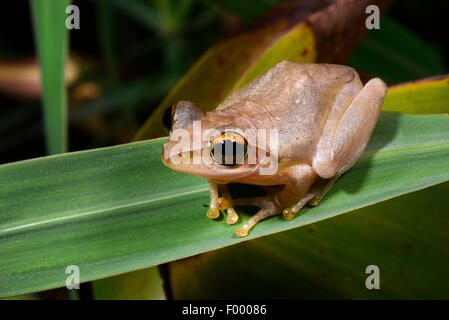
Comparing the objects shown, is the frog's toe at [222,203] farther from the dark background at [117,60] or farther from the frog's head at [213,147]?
the dark background at [117,60]

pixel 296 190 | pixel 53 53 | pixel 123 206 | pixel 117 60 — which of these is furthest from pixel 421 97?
pixel 117 60

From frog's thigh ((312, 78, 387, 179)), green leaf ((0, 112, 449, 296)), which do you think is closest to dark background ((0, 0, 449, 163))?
frog's thigh ((312, 78, 387, 179))

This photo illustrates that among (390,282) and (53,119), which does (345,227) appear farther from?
(53,119)

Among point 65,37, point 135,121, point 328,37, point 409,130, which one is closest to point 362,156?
point 409,130

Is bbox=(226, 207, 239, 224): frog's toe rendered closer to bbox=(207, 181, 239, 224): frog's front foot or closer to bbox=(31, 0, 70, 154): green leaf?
bbox=(207, 181, 239, 224): frog's front foot

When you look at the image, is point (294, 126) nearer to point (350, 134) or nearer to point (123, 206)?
point (350, 134)
